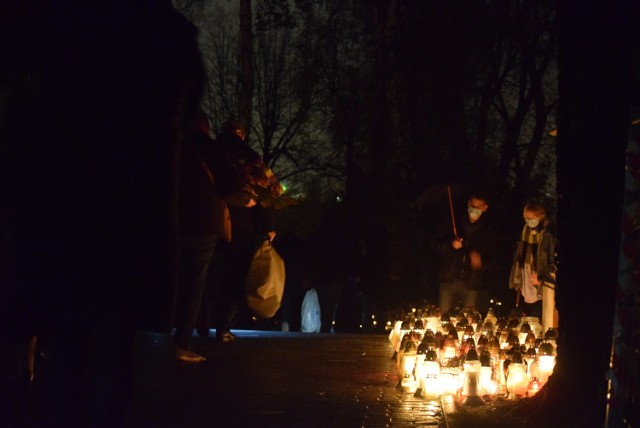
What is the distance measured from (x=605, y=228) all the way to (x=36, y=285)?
3.65 m

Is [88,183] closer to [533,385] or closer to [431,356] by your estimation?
[431,356]

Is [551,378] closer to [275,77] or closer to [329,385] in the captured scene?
[329,385]

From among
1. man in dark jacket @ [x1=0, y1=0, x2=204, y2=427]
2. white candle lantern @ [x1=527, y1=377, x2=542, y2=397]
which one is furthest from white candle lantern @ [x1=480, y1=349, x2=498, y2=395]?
man in dark jacket @ [x1=0, y1=0, x2=204, y2=427]

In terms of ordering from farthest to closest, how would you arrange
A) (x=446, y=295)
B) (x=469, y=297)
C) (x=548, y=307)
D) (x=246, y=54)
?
(x=246, y=54) → (x=446, y=295) → (x=469, y=297) → (x=548, y=307)

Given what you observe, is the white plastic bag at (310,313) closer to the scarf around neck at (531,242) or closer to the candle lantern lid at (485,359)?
the scarf around neck at (531,242)

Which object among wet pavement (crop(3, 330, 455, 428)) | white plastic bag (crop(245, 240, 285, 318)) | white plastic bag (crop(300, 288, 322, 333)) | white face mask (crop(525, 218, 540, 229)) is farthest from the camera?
white plastic bag (crop(300, 288, 322, 333))

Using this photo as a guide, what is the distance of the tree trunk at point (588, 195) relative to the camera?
21.9 ft

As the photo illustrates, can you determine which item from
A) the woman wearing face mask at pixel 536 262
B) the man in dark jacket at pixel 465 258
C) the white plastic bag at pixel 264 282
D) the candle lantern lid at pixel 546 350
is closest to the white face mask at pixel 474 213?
the man in dark jacket at pixel 465 258

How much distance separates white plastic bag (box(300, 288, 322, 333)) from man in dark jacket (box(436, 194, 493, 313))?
4520 mm

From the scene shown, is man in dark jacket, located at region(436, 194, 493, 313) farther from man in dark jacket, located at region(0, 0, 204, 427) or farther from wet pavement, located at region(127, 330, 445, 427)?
man in dark jacket, located at region(0, 0, 204, 427)

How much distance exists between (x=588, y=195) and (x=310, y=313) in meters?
11.4

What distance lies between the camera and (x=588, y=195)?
22.5 ft

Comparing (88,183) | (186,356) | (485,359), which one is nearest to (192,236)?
(186,356)

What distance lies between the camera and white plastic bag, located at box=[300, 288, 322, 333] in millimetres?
17848
